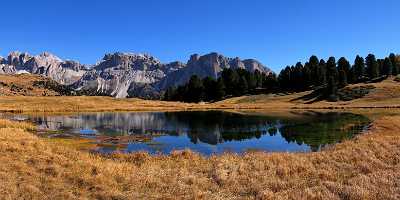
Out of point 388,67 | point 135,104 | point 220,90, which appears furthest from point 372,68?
point 135,104

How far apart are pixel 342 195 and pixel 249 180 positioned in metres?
4.72

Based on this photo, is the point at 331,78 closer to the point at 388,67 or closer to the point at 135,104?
the point at 388,67

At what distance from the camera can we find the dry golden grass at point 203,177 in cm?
1770

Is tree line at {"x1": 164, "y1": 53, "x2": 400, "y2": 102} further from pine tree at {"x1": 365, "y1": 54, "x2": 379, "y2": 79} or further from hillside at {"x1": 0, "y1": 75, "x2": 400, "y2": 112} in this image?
hillside at {"x1": 0, "y1": 75, "x2": 400, "y2": 112}

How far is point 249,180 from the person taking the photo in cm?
2084

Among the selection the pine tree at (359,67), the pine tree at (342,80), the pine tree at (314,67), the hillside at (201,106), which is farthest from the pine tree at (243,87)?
the pine tree at (359,67)

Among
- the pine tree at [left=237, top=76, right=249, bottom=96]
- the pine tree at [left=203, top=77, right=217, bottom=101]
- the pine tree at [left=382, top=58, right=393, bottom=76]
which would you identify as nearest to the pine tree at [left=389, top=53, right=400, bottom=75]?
A: the pine tree at [left=382, top=58, right=393, bottom=76]

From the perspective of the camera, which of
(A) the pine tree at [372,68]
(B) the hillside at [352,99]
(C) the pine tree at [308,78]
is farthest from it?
(C) the pine tree at [308,78]

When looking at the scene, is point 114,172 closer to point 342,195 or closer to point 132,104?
point 342,195

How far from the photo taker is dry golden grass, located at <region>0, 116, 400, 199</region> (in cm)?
1770

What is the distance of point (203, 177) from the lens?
71.7 feet

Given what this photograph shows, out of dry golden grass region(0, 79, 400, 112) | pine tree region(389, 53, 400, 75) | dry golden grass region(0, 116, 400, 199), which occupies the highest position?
pine tree region(389, 53, 400, 75)

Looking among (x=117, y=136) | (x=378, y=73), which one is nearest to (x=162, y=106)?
(x=117, y=136)

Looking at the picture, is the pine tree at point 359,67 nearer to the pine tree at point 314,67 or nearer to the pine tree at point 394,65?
the pine tree at point 394,65
